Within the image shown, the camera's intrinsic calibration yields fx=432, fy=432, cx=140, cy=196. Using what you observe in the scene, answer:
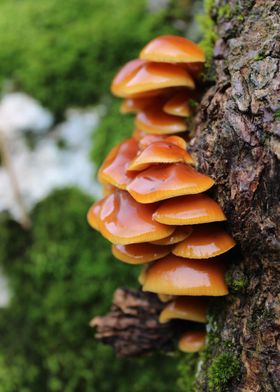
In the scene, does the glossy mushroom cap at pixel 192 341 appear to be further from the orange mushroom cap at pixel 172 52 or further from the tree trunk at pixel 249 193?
the orange mushroom cap at pixel 172 52

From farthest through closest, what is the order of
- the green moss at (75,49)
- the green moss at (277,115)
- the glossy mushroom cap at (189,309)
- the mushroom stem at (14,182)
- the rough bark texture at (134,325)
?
the green moss at (75,49)
the mushroom stem at (14,182)
the rough bark texture at (134,325)
the glossy mushroom cap at (189,309)
the green moss at (277,115)

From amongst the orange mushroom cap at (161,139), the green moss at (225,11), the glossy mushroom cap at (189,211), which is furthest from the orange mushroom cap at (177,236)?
the green moss at (225,11)

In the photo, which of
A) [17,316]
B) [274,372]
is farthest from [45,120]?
[274,372]

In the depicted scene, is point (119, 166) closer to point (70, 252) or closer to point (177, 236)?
point (177, 236)

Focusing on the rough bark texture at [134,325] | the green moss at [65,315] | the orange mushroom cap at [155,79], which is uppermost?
Result: the orange mushroom cap at [155,79]

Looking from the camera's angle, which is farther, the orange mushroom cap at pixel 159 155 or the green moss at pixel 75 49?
the green moss at pixel 75 49

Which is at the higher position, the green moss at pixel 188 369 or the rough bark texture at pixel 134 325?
the rough bark texture at pixel 134 325

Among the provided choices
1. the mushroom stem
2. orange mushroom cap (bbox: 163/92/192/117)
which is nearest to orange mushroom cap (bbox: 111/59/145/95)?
orange mushroom cap (bbox: 163/92/192/117)

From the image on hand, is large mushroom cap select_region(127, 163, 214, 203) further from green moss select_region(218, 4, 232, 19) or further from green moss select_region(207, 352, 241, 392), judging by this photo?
green moss select_region(218, 4, 232, 19)
